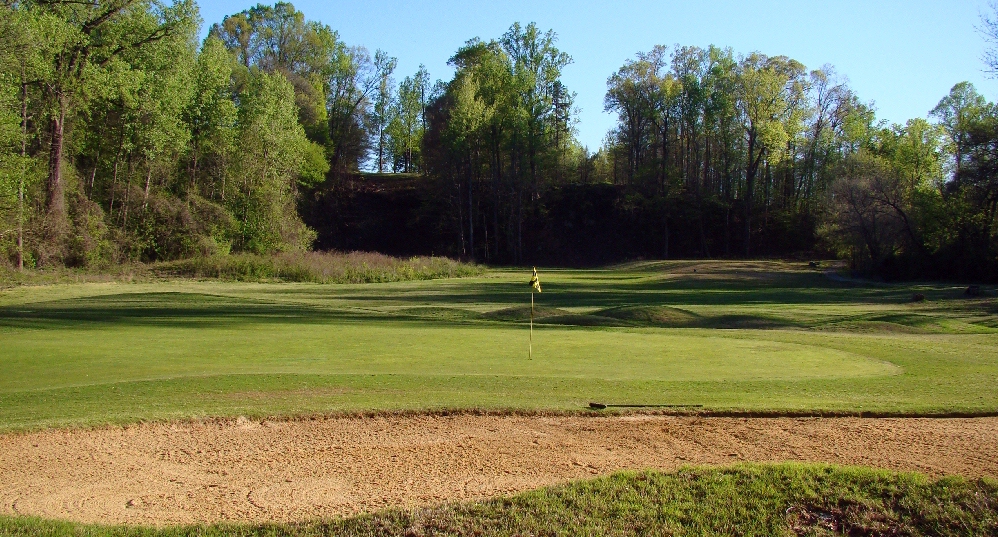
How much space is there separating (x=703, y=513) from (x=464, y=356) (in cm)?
987

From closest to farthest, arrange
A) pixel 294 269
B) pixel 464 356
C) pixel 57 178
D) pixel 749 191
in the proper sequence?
pixel 464 356, pixel 57 178, pixel 294 269, pixel 749 191

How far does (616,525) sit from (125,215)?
5127cm

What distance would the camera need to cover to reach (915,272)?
155 feet

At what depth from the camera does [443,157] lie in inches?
2739

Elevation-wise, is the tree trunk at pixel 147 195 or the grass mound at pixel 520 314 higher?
the tree trunk at pixel 147 195

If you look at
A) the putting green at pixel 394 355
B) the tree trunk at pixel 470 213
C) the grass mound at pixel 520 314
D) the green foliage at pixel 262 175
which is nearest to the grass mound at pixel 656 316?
the grass mound at pixel 520 314

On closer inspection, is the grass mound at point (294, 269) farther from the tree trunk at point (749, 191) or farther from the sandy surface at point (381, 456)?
the sandy surface at point (381, 456)

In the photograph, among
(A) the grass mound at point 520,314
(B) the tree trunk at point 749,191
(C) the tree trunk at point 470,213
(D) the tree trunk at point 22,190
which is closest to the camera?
(A) the grass mound at point 520,314

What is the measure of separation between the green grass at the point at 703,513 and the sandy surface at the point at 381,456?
0.47 metres

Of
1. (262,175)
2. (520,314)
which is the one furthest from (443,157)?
(520,314)

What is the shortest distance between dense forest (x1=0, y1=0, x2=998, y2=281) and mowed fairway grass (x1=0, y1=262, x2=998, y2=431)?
51.7 feet

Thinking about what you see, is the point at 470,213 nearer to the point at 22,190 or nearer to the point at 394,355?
the point at 22,190

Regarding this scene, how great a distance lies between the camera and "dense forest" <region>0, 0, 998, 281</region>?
145 feet

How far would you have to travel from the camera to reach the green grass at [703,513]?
18.9 feet
